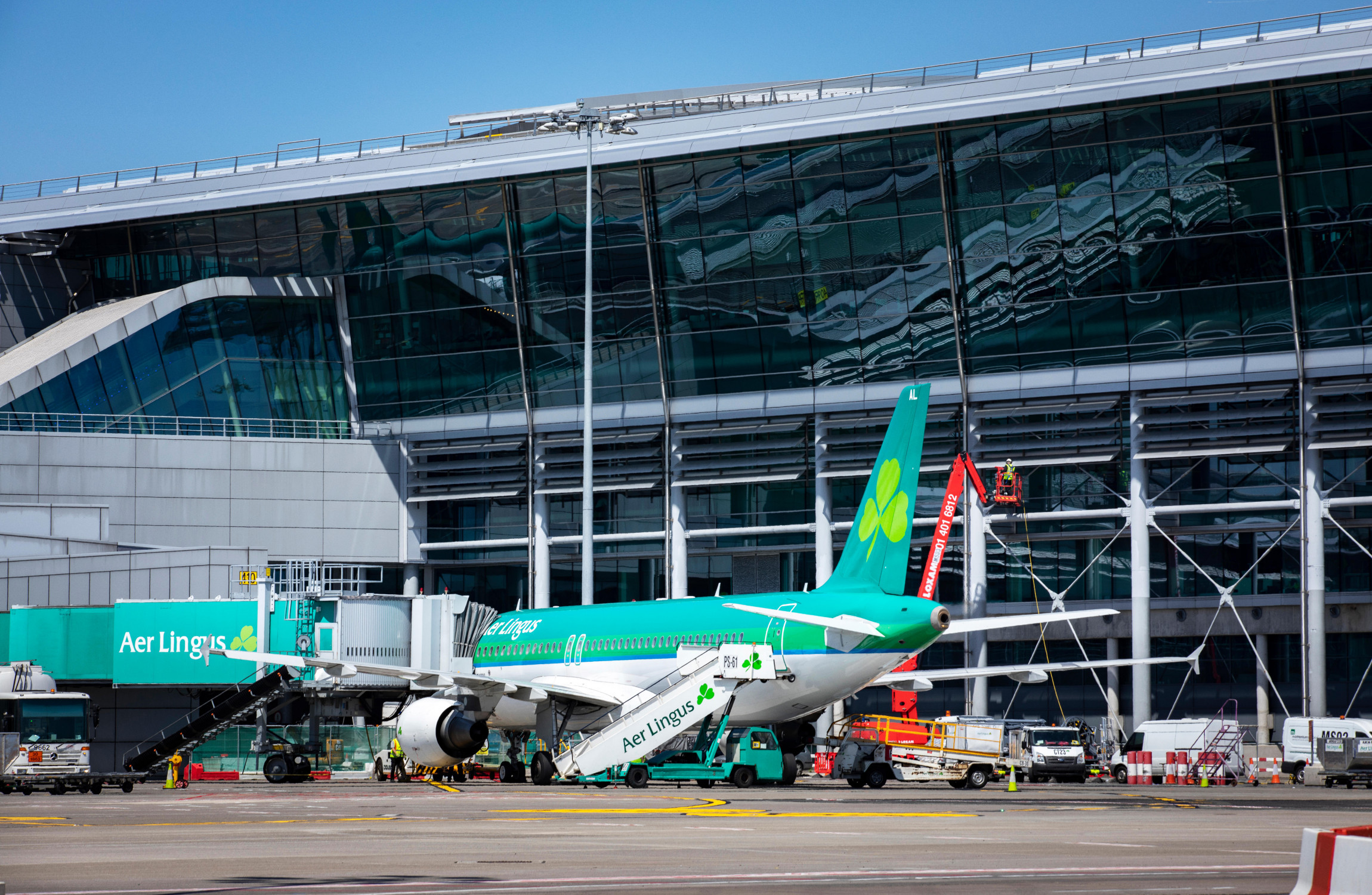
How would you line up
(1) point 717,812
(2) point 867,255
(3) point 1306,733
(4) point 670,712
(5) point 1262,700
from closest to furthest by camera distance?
(1) point 717,812, (4) point 670,712, (3) point 1306,733, (2) point 867,255, (5) point 1262,700

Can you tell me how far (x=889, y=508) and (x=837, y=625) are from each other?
326 cm

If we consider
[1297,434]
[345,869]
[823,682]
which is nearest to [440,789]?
[823,682]

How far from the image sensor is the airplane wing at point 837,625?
34719 millimetres

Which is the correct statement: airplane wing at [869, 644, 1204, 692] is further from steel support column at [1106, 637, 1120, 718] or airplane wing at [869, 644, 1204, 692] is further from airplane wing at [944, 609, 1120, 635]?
steel support column at [1106, 637, 1120, 718]

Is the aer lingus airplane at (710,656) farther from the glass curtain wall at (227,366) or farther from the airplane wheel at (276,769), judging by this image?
the glass curtain wall at (227,366)

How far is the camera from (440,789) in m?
38.4

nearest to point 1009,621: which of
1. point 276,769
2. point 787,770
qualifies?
point 787,770

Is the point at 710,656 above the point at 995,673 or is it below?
above

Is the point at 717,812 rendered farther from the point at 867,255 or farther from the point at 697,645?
the point at 867,255

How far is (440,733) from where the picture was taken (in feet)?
131

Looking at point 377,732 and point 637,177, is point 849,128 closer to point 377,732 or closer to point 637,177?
point 637,177

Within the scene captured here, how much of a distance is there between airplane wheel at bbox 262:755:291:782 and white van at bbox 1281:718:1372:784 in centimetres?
2958

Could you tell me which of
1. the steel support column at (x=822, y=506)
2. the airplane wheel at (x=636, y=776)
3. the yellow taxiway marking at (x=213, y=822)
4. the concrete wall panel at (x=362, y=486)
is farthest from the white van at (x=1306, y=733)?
the concrete wall panel at (x=362, y=486)

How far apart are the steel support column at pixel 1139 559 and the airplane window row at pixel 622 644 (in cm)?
2028
